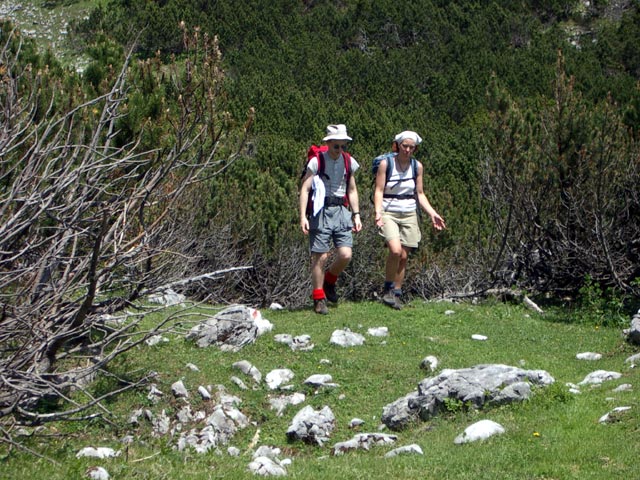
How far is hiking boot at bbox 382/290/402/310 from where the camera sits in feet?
31.9

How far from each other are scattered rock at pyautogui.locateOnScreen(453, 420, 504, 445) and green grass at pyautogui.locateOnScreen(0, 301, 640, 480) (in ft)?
0.21

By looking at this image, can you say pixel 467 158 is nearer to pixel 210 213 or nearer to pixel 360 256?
pixel 360 256

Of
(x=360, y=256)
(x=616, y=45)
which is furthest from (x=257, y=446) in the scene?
(x=616, y=45)

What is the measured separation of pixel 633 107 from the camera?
12.5 meters

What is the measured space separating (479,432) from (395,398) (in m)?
1.51

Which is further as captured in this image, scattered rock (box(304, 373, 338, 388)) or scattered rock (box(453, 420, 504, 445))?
scattered rock (box(304, 373, 338, 388))

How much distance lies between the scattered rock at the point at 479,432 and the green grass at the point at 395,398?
65 millimetres

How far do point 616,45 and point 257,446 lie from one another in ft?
129

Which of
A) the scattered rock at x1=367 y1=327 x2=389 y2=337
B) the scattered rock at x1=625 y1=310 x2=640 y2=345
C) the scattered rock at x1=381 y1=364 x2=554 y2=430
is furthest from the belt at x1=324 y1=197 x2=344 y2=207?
the scattered rock at x1=625 y1=310 x2=640 y2=345

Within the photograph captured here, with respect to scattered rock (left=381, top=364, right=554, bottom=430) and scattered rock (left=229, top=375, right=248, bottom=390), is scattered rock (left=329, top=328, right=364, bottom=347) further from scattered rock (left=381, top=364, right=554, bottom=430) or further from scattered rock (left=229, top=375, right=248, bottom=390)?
scattered rock (left=381, top=364, right=554, bottom=430)

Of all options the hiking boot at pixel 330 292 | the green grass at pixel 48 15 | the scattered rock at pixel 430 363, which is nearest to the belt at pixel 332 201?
the hiking boot at pixel 330 292

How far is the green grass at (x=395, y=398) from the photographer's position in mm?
4895

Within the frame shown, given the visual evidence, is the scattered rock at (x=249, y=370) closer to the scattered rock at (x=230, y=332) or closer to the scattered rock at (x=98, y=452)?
the scattered rock at (x=230, y=332)

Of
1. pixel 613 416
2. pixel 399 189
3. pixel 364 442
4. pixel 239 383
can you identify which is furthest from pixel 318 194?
pixel 613 416
